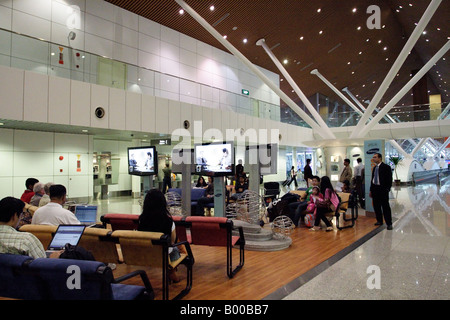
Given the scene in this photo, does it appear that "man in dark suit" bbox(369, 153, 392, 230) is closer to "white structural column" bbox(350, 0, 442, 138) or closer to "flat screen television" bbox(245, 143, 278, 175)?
"flat screen television" bbox(245, 143, 278, 175)

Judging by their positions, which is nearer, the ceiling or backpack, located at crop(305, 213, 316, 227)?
backpack, located at crop(305, 213, 316, 227)

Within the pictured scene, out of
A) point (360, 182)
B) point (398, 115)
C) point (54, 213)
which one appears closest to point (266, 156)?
point (54, 213)

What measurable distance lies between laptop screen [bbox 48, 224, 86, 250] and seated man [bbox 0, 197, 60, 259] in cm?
52

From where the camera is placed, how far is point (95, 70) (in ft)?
35.2

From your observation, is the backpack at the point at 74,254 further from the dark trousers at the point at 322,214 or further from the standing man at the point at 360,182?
the standing man at the point at 360,182

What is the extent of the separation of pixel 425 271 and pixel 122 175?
1500 centimetres

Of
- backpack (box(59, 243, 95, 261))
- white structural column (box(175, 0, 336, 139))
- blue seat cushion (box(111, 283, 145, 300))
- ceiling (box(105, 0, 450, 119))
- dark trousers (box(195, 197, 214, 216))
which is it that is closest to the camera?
blue seat cushion (box(111, 283, 145, 300))

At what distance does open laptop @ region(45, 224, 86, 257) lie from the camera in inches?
130

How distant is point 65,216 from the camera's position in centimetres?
407

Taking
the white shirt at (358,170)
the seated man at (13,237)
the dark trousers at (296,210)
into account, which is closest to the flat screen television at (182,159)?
the dark trousers at (296,210)

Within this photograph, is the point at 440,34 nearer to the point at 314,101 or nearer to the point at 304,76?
the point at 304,76

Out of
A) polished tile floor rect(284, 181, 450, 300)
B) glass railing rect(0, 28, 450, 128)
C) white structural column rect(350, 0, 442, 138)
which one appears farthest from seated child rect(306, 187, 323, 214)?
white structural column rect(350, 0, 442, 138)

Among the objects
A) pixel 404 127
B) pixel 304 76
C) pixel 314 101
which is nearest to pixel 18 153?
pixel 304 76

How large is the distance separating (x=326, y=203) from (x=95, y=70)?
8.54m
